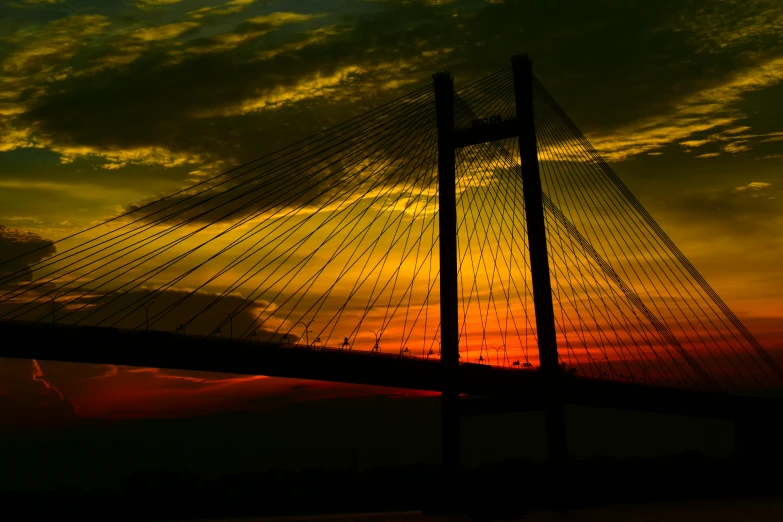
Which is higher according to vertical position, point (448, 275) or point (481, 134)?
point (481, 134)

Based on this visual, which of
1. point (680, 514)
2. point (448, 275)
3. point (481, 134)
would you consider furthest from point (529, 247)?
point (680, 514)

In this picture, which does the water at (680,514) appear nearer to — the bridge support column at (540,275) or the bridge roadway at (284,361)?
the bridge support column at (540,275)

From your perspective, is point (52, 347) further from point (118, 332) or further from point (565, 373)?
point (565, 373)

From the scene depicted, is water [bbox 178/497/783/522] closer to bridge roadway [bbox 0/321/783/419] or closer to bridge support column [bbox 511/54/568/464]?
bridge support column [bbox 511/54/568/464]

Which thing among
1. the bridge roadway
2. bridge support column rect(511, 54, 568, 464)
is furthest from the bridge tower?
the bridge roadway

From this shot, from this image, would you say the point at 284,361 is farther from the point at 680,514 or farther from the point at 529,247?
the point at 680,514

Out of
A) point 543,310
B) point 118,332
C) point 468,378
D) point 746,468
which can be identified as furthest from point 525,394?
point 746,468
